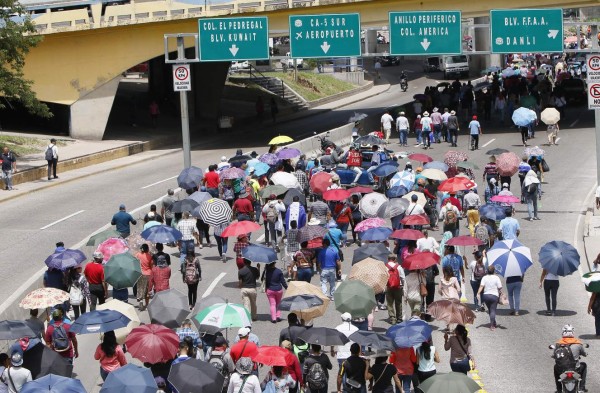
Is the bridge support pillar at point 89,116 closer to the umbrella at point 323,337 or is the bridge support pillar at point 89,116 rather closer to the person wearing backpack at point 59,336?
the person wearing backpack at point 59,336

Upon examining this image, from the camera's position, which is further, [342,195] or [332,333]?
[342,195]

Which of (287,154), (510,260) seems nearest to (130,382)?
(510,260)

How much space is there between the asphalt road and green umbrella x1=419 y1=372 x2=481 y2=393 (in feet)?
12.1

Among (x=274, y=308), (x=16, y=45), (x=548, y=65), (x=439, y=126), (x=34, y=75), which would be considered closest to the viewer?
(x=274, y=308)

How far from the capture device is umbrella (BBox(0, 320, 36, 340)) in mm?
17422

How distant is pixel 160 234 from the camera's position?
24.7 m

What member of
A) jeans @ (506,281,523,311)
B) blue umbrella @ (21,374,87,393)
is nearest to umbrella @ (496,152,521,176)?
jeans @ (506,281,523,311)

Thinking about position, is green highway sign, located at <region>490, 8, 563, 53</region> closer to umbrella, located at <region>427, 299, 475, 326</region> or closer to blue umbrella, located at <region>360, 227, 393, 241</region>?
blue umbrella, located at <region>360, 227, 393, 241</region>

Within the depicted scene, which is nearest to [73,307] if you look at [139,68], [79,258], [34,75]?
[79,258]

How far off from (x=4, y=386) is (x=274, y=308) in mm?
6924

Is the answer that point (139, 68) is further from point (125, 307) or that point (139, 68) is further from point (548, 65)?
point (125, 307)

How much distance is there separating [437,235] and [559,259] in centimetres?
813

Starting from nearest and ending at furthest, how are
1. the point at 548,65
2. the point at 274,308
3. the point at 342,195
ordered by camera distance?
the point at 274,308 < the point at 342,195 < the point at 548,65

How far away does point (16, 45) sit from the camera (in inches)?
1656
